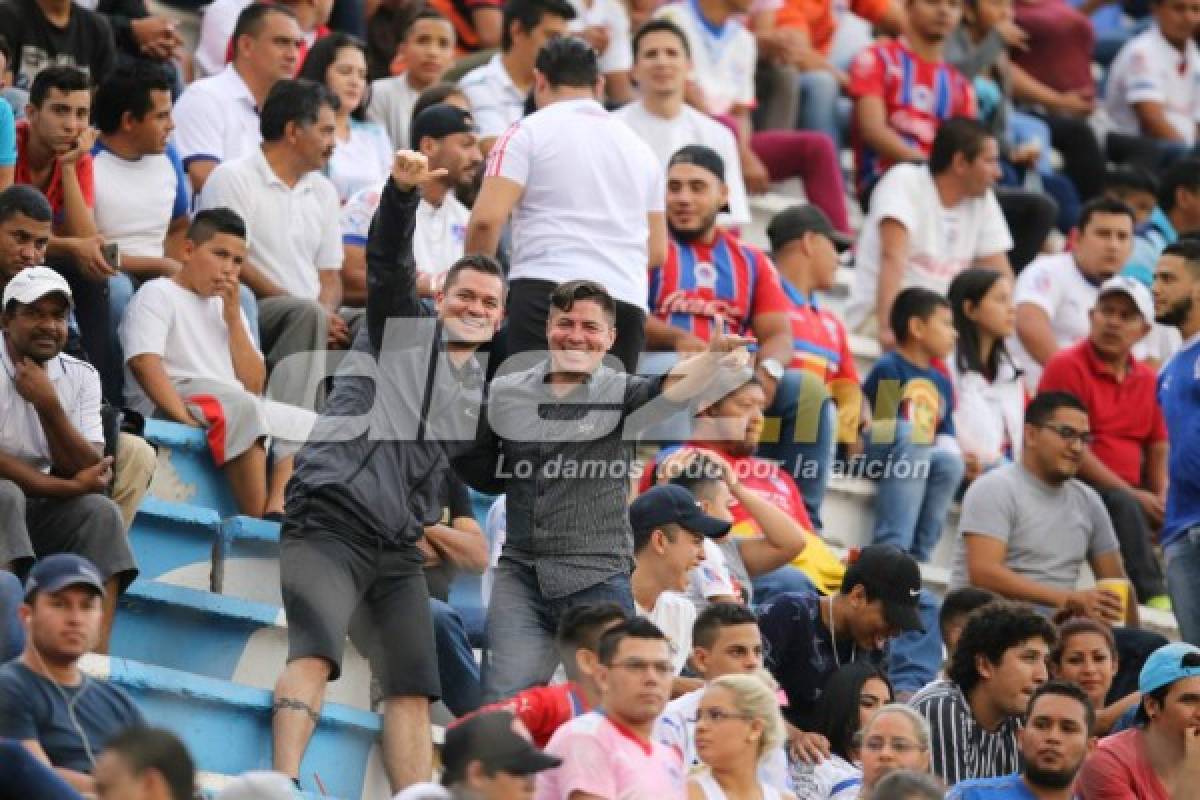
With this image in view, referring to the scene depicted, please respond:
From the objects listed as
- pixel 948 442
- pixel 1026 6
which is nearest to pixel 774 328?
pixel 948 442

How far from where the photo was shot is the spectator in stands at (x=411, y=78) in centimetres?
1170

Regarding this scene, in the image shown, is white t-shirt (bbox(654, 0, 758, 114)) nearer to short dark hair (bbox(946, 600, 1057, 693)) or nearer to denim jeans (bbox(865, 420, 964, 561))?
denim jeans (bbox(865, 420, 964, 561))

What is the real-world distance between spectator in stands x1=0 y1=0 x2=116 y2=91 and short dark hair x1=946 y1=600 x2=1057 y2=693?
13.1ft

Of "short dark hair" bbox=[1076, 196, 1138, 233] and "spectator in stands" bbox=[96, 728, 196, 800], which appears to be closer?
"spectator in stands" bbox=[96, 728, 196, 800]

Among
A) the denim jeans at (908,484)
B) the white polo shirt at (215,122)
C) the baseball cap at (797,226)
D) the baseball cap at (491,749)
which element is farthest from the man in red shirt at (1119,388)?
the baseball cap at (491,749)

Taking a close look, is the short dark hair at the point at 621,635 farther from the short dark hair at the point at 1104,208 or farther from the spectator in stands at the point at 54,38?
the short dark hair at the point at 1104,208

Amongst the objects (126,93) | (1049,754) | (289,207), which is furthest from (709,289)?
(1049,754)

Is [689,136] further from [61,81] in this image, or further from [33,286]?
[33,286]

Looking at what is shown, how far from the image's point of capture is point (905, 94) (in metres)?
13.2

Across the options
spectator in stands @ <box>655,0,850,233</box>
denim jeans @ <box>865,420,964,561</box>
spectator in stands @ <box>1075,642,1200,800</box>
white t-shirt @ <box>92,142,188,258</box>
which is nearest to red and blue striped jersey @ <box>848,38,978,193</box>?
spectator in stands @ <box>655,0,850,233</box>

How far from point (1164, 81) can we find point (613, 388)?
8.15 meters

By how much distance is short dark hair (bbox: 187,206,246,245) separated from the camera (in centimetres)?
905

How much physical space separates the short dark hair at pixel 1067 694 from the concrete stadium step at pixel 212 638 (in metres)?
1.95

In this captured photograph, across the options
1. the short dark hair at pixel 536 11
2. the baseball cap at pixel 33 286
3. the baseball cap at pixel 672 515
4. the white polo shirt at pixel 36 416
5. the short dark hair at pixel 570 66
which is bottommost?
the baseball cap at pixel 672 515
